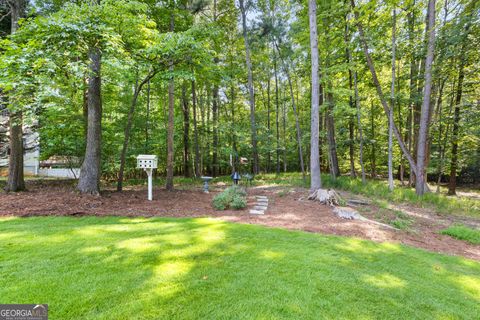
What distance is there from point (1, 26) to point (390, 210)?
611 inches

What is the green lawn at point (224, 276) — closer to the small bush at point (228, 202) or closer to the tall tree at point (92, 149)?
the small bush at point (228, 202)

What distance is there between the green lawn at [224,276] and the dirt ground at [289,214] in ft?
2.23

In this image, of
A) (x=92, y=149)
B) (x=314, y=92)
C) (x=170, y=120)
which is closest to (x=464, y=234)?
(x=314, y=92)

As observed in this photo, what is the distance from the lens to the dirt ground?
3.94 m

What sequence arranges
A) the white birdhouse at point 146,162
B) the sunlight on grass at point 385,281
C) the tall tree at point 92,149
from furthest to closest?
the white birdhouse at point 146,162 → the tall tree at point 92,149 → the sunlight on grass at point 385,281

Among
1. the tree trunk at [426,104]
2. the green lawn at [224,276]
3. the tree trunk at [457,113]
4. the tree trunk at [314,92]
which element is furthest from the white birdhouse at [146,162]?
the tree trunk at [457,113]

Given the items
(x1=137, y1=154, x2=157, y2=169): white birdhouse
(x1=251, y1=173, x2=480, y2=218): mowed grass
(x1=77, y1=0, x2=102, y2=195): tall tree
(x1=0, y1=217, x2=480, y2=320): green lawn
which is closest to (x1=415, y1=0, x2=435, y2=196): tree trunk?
(x1=251, y1=173, x2=480, y2=218): mowed grass

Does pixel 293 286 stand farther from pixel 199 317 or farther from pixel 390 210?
pixel 390 210

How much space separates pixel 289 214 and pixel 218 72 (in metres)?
4.45

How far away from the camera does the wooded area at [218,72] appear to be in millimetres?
4527

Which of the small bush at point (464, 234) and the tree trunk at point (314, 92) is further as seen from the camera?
the tree trunk at point (314, 92)

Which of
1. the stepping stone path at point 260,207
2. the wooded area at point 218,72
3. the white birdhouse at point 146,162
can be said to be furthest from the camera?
the white birdhouse at point 146,162

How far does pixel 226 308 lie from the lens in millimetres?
1735

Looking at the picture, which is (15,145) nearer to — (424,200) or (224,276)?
(224,276)
